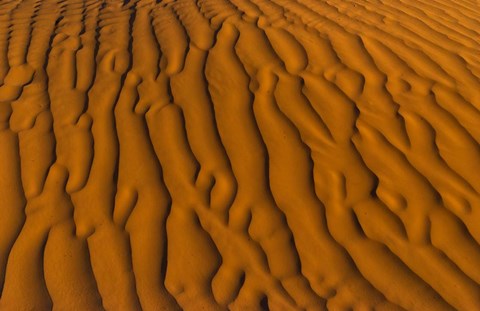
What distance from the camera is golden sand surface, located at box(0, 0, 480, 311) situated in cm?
239

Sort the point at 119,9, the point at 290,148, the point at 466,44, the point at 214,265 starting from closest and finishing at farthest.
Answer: the point at 214,265 < the point at 290,148 < the point at 466,44 < the point at 119,9

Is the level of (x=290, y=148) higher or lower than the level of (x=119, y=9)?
higher

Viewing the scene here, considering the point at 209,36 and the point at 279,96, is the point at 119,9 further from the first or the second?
the point at 279,96

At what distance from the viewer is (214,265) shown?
2.48 m

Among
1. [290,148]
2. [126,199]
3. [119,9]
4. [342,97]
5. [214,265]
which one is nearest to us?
[214,265]

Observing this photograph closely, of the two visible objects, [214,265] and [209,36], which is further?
[209,36]

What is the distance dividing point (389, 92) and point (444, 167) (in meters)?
0.85

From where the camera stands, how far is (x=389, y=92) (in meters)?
3.55

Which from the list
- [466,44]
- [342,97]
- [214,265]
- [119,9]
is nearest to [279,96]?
[342,97]

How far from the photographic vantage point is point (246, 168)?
3.01m

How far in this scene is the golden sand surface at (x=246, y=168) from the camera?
2.39 metres

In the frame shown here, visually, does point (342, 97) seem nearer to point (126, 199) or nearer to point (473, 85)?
point (473, 85)

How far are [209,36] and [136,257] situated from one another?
259 centimetres

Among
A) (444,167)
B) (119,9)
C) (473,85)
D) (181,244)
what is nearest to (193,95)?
(181,244)
